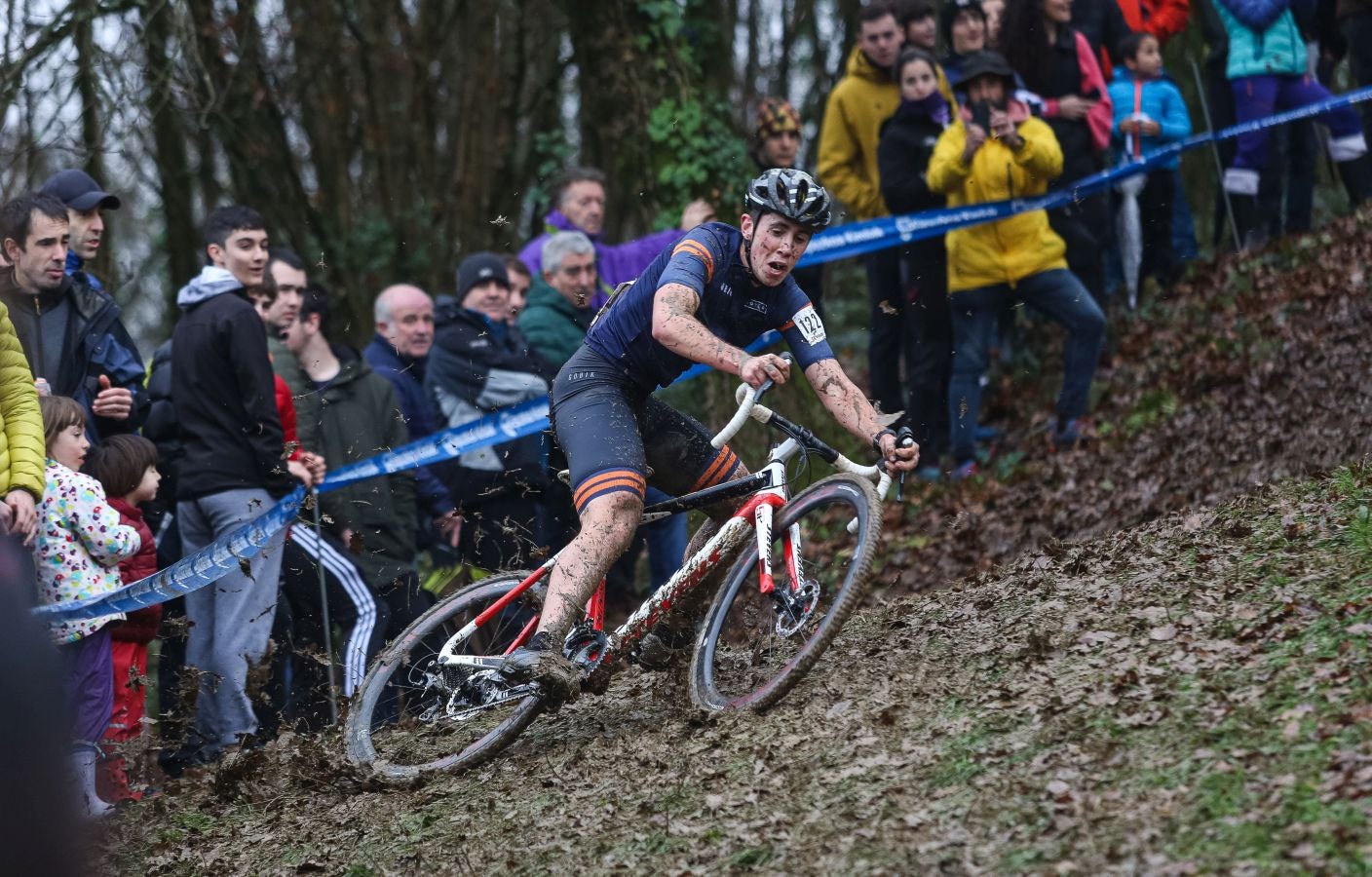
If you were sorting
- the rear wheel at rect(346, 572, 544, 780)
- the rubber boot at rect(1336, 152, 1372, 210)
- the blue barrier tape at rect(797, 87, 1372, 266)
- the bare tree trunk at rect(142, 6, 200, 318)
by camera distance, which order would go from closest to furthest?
the rear wheel at rect(346, 572, 544, 780), the blue barrier tape at rect(797, 87, 1372, 266), the rubber boot at rect(1336, 152, 1372, 210), the bare tree trunk at rect(142, 6, 200, 318)

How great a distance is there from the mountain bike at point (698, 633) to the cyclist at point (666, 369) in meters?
0.15

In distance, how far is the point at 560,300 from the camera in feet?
31.5

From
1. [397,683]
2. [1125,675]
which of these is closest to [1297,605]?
[1125,675]

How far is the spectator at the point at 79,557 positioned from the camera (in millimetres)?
7047

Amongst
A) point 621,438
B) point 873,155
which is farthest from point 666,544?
point 873,155

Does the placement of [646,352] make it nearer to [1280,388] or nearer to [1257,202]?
[1280,388]

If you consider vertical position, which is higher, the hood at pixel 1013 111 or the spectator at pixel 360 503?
the hood at pixel 1013 111

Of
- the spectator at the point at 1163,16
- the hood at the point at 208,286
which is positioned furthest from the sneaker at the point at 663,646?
the spectator at the point at 1163,16

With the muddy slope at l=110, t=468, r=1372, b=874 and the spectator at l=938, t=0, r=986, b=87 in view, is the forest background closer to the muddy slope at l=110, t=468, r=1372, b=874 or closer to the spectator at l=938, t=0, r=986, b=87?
the spectator at l=938, t=0, r=986, b=87

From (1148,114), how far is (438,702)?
7.91m

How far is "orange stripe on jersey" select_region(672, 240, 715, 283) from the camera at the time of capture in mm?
6461

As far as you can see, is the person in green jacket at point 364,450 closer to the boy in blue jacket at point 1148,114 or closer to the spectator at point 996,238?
the spectator at point 996,238

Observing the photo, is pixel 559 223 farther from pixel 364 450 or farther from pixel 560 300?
pixel 364 450

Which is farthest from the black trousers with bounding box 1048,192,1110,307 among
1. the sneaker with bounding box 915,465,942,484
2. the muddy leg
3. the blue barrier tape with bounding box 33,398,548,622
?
the muddy leg
